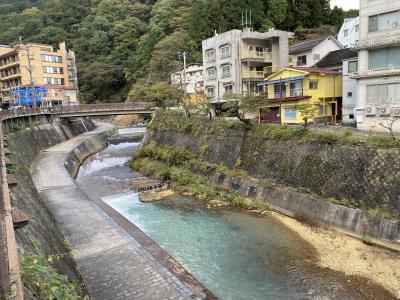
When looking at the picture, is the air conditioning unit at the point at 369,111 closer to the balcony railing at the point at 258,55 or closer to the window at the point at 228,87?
the balcony railing at the point at 258,55

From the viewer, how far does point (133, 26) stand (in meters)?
88.2

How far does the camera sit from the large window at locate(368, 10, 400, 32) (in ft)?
71.3

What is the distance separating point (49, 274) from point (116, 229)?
9592mm

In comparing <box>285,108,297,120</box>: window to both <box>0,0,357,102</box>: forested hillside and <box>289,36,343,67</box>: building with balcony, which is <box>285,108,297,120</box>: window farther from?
<box>0,0,357,102</box>: forested hillside

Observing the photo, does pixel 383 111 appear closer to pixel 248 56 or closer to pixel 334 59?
pixel 334 59

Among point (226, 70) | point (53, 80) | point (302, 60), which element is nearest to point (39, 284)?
point (226, 70)

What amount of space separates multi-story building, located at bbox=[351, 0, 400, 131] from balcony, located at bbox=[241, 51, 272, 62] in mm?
15366

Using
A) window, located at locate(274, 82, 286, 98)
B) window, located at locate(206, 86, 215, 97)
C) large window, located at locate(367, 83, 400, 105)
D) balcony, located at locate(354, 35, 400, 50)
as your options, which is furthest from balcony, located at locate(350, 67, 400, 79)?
window, located at locate(206, 86, 215, 97)

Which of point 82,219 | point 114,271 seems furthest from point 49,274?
point 82,219

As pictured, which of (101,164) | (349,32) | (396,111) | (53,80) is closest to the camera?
(396,111)

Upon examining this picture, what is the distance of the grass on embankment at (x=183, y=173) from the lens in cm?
2309

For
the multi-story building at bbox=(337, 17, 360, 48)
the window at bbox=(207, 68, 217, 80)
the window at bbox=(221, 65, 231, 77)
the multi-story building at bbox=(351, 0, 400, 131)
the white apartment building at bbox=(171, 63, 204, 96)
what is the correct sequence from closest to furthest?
the multi-story building at bbox=(351, 0, 400, 131), the window at bbox=(221, 65, 231, 77), the window at bbox=(207, 68, 217, 80), the multi-story building at bbox=(337, 17, 360, 48), the white apartment building at bbox=(171, 63, 204, 96)

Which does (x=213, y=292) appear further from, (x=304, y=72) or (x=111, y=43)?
(x=111, y=43)

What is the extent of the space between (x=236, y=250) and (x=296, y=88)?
1938 cm
